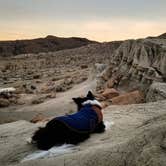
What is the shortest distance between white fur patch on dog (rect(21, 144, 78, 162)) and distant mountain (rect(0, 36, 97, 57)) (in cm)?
8161

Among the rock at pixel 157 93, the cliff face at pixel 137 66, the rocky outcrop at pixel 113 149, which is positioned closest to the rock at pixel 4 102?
the cliff face at pixel 137 66

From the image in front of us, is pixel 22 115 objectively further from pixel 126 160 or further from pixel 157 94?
pixel 126 160

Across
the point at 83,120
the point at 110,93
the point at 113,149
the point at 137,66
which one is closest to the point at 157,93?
the point at 110,93

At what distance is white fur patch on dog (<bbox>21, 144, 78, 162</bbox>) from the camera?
21.0 feet

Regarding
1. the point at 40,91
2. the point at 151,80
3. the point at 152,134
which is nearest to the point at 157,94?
the point at 151,80

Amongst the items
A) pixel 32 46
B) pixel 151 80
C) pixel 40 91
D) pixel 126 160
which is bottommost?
pixel 32 46

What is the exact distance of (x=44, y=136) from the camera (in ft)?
22.5

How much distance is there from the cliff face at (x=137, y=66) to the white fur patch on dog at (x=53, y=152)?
9557 millimetres

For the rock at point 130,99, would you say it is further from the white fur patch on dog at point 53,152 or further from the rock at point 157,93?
the white fur patch on dog at point 53,152

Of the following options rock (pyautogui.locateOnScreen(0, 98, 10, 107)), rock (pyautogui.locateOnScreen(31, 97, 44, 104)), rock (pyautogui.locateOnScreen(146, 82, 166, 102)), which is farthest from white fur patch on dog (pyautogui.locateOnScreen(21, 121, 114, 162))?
rock (pyautogui.locateOnScreen(0, 98, 10, 107))

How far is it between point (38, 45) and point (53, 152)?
302ft

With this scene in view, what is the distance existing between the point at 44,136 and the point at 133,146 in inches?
79.0

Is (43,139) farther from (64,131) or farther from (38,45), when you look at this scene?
(38,45)

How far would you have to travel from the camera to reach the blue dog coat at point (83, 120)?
272 inches
